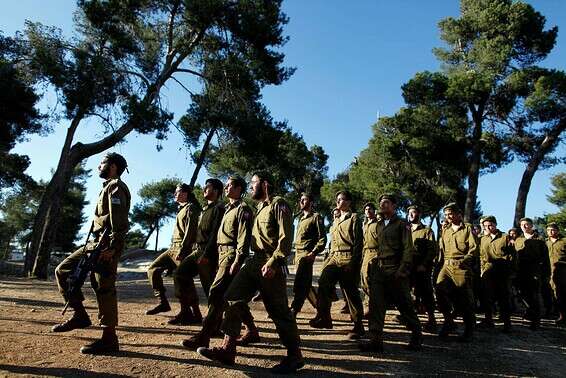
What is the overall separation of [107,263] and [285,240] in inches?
76.8

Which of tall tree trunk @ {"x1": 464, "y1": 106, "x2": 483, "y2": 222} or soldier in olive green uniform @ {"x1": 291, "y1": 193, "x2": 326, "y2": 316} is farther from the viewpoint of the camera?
tall tree trunk @ {"x1": 464, "y1": 106, "x2": 483, "y2": 222}

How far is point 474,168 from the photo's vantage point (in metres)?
20.6

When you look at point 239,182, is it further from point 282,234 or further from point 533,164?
point 533,164

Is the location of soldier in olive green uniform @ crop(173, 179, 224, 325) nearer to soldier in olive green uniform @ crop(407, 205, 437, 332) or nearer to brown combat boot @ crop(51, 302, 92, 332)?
brown combat boot @ crop(51, 302, 92, 332)

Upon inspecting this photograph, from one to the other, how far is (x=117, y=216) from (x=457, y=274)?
532 cm

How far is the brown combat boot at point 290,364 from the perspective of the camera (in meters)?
4.21

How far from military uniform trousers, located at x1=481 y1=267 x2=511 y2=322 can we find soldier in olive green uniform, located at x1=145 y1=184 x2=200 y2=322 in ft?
19.3

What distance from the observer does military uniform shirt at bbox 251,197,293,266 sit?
4383 millimetres

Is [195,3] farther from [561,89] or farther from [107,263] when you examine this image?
[561,89]

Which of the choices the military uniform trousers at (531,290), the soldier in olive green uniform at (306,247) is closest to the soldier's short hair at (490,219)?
the military uniform trousers at (531,290)

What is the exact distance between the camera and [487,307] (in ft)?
27.6

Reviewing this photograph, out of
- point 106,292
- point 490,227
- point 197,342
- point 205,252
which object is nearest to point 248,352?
point 197,342

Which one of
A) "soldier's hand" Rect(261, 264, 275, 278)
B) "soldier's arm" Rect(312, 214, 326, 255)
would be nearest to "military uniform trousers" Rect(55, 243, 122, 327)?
"soldier's hand" Rect(261, 264, 275, 278)

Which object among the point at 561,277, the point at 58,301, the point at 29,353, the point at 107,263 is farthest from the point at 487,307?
the point at 58,301
